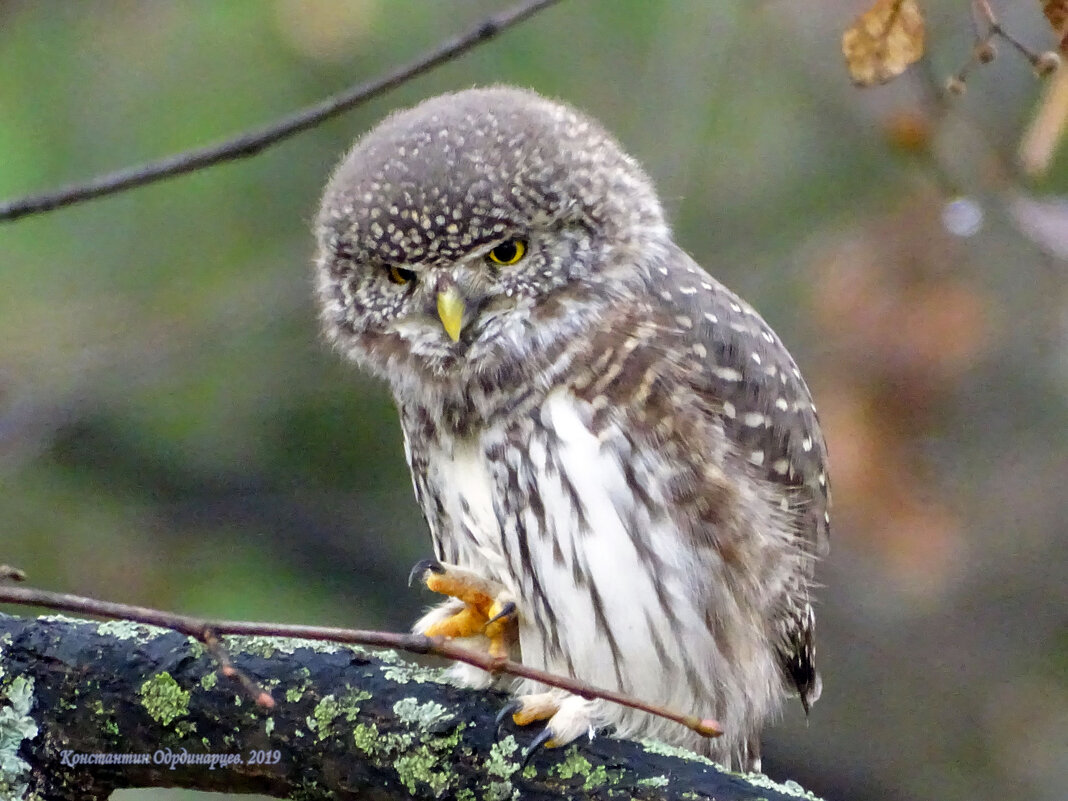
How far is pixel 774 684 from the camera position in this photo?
3.20 meters

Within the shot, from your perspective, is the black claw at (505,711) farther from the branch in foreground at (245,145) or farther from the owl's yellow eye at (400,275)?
the branch in foreground at (245,145)

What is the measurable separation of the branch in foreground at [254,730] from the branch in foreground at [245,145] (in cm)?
82

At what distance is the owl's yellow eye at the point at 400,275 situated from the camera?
9.62 feet

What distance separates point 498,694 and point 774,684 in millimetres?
855

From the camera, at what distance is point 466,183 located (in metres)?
2.84

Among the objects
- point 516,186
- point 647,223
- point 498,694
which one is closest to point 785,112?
point 647,223

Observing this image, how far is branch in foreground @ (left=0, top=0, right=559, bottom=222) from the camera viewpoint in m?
2.22

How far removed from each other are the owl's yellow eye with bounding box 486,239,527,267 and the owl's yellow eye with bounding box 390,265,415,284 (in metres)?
0.18

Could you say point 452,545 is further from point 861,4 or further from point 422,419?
point 861,4

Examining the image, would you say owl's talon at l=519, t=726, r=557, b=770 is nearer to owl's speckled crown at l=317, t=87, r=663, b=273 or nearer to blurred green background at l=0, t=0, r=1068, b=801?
owl's speckled crown at l=317, t=87, r=663, b=273

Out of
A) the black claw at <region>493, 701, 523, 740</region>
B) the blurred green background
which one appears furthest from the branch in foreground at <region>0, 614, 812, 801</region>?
the blurred green background

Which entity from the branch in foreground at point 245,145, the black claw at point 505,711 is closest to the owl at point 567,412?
the black claw at point 505,711

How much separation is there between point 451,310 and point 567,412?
1.04 feet

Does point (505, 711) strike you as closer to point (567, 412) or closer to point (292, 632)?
point (567, 412)
